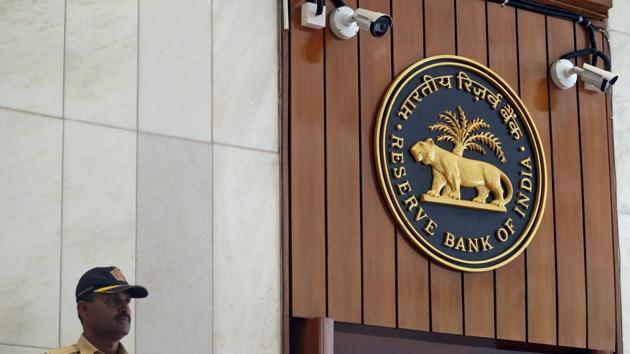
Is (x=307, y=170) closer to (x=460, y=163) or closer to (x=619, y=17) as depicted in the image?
(x=460, y=163)

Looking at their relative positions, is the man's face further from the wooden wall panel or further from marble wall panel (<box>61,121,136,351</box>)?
the wooden wall panel

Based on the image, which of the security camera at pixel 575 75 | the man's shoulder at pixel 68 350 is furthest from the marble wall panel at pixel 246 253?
the security camera at pixel 575 75

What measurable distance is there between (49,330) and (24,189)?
58 centimetres

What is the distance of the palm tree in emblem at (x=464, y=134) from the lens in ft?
24.5

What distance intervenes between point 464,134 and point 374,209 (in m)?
0.71

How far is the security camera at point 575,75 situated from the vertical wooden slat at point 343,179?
130cm

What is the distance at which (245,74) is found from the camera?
22.5ft

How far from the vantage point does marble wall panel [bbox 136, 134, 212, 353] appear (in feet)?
20.6

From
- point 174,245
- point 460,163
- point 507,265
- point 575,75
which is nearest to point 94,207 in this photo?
point 174,245

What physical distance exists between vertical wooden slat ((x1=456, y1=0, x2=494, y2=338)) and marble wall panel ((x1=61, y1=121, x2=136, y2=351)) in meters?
1.93

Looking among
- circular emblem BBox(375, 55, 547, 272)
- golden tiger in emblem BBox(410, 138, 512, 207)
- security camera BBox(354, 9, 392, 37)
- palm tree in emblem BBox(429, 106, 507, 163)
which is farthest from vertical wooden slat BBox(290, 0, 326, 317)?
palm tree in emblem BBox(429, 106, 507, 163)

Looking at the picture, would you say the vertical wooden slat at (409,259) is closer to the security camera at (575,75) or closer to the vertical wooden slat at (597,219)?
the security camera at (575,75)

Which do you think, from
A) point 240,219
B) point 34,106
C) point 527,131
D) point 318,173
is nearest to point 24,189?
point 34,106

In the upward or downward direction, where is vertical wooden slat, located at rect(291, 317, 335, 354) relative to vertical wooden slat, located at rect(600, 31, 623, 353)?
downward
